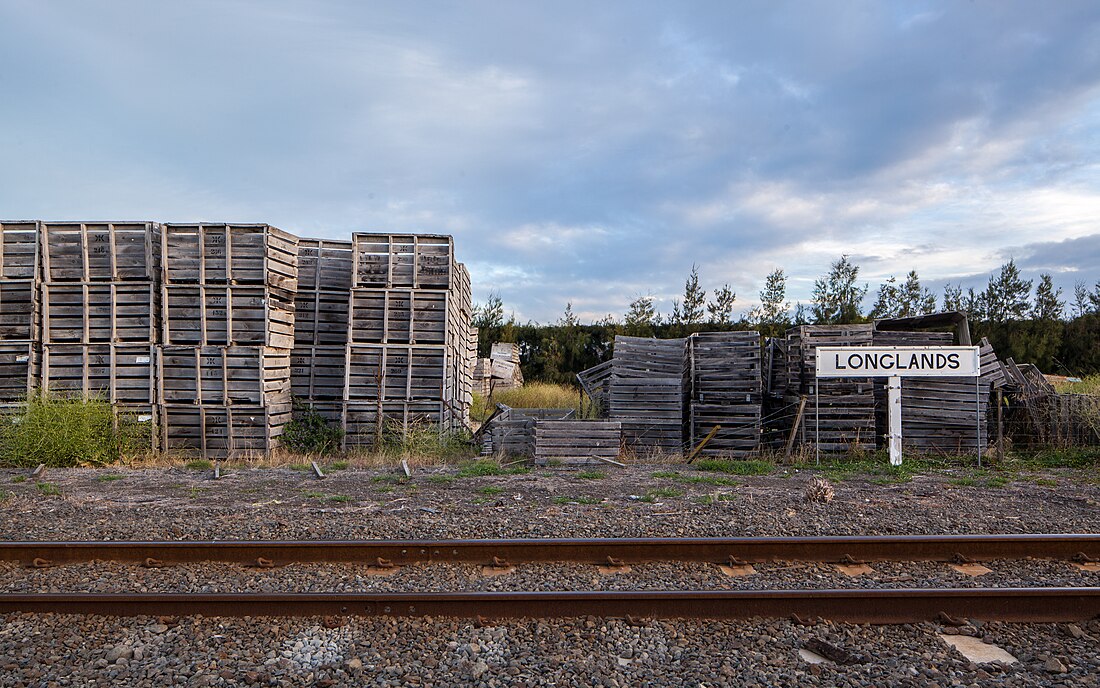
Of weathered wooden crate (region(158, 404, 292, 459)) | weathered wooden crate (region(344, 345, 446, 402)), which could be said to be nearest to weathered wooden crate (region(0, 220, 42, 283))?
weathered wooden crate (region(158, 404, 292, 459))

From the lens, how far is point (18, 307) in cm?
1291

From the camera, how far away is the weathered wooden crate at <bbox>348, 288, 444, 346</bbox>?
1384cm

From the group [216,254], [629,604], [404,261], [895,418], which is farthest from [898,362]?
[216,254]

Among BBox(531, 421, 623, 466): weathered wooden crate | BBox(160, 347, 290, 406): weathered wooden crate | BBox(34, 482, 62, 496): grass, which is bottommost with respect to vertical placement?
BBox(34, 482, 62, 496): grass

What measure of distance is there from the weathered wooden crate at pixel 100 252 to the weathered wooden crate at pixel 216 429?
2.65 metres

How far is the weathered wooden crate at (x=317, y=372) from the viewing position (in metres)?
14.0

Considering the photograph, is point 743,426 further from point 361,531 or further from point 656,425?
point 361,531

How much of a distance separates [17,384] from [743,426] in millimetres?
13688

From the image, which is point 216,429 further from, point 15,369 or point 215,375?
point 15,369

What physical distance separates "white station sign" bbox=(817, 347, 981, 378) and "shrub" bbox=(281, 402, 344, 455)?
9.10 meters

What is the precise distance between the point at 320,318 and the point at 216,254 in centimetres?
227

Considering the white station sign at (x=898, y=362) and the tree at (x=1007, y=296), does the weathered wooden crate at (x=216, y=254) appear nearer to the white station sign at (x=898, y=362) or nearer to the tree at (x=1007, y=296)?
the white station sign at (x=898, y=362)

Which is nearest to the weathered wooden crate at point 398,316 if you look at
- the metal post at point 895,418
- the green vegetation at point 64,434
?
the green vegetation at point 64,434

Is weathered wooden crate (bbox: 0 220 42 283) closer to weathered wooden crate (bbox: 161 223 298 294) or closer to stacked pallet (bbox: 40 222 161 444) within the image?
stacked pallet (bbox: 40 222 161 444)
